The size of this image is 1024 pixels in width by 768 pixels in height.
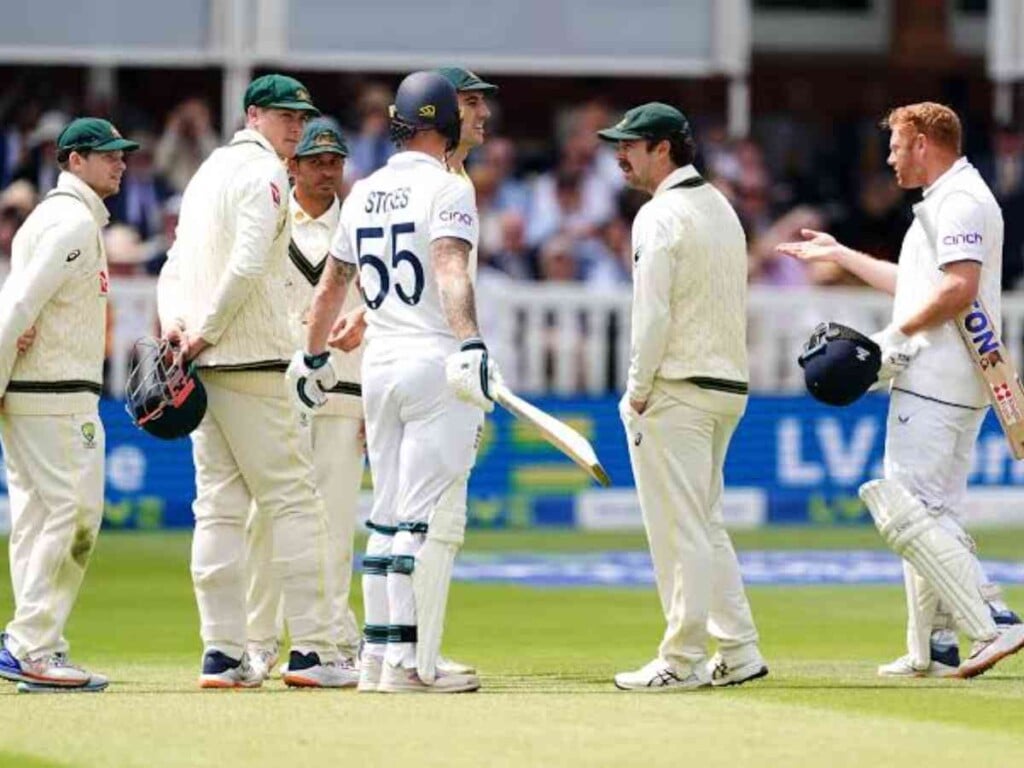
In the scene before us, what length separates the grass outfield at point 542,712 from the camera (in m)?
8.71

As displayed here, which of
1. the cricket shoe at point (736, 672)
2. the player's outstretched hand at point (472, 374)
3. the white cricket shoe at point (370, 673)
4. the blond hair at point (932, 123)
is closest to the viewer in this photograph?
the player's outstretched hand at point (472, 374)

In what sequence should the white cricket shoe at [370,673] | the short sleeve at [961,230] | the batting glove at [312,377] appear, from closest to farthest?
the white cricket shoe at [370,673] < the batting glove at [312,377] < the short sleeve at [961,230]

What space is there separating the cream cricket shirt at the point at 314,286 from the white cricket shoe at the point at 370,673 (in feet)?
4.45

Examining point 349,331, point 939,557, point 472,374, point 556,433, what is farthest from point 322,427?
point 939,557

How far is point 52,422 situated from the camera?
1073 centimetres

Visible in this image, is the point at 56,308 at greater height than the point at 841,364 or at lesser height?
greater

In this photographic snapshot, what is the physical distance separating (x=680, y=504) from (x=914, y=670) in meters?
1.31

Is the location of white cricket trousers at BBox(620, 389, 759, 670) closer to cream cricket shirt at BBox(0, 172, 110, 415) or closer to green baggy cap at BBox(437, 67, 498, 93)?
green baggy cap at BBox(437, 67, 498, 93)

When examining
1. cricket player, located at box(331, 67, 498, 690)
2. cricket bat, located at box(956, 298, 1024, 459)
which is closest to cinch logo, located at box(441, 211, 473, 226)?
cricket player, located at box(331, 67, 498, 690)

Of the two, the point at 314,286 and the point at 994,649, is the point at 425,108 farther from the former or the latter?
the point at 994,649

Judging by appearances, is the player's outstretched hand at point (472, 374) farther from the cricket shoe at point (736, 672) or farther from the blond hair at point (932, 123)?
the blond hair at point (932, 123)

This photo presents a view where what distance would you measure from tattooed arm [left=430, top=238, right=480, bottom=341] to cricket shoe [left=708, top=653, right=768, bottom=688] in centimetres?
174

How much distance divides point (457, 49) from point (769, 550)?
602 centimetres

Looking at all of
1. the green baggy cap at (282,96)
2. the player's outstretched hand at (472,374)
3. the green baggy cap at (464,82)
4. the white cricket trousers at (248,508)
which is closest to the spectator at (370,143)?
the green baggy cap at (464,82)
